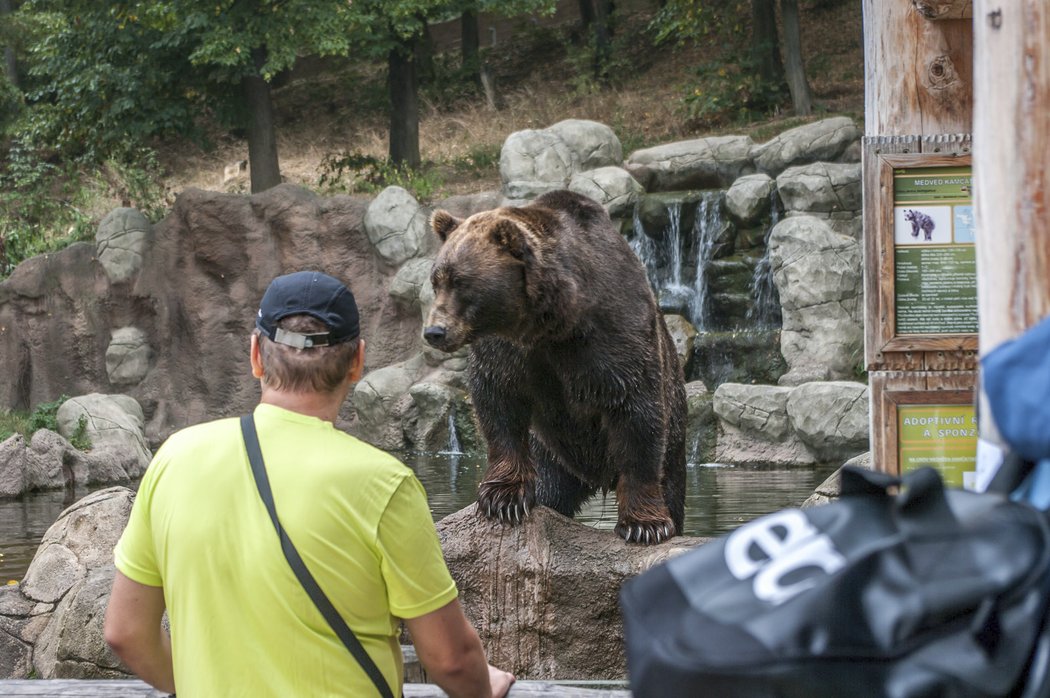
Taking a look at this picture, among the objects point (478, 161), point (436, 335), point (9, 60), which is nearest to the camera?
point (436, 335)

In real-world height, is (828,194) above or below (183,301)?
above

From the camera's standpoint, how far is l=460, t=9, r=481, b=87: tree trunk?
88.3ft

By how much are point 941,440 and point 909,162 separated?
31.7 inches

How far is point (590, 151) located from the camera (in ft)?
58.0

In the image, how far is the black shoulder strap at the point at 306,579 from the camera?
242 centimetres

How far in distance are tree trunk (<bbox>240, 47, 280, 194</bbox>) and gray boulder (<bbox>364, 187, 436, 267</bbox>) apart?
3.74 metres

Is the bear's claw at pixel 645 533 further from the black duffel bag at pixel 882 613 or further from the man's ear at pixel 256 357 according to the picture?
the black duffel bag at pixel 882 613

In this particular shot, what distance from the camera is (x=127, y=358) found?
17.6 metres

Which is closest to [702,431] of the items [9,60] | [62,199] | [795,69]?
[795,69]

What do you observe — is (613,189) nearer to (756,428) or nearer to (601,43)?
(756,428)

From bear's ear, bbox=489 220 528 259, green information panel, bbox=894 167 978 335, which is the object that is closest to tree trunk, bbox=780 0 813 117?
bear's ear, bbox=489 220 528 259

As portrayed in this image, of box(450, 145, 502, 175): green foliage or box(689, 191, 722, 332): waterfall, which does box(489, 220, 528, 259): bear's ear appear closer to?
box(689, 191, 722, 332): waterfall

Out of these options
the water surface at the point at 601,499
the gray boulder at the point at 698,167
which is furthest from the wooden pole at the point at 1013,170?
the gray boulder at the point at 698,167

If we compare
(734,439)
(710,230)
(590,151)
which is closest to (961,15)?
(734,439)
